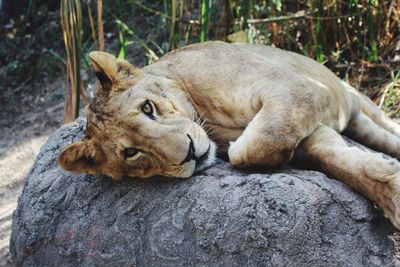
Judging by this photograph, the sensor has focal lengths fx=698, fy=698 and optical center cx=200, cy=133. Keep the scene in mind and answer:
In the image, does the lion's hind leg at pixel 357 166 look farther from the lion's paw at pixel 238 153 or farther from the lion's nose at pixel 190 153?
the lion's nose at pixel 190 153

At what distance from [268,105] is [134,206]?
0.80 m

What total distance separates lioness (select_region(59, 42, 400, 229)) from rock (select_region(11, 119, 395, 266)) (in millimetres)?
92

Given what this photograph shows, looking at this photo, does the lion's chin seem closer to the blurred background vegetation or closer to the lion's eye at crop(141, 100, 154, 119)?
the lion's eye at crop(141, 100, 154, 119)

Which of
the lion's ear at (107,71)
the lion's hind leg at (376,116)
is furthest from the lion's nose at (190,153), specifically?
the lion's hind leg at (376,116)

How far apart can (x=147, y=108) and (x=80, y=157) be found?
17.0 inches

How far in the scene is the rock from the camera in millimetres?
2900

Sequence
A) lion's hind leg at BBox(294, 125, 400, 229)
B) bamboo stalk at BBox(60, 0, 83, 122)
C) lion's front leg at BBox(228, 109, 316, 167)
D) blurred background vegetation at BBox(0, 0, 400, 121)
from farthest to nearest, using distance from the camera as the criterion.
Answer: blurred background vegetation at BBox(0, 0, 400, 121), bamboo stalk at BBox(60, 0, 83, 122), lion's front leg at BBox(228, 109, 316, 167), lion's hind leg at BBox(294, 125, 400, 229)

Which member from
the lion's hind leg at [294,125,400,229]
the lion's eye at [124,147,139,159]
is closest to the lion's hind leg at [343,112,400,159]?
the lion's hind leg at [294,125,400,229]

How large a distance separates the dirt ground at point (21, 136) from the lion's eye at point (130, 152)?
1.90 m

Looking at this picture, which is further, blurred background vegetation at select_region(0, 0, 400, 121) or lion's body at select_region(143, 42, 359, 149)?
blurred background vegetation at select_region(0, 0, 400, 121)

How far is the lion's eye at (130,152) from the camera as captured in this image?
3.28 metres

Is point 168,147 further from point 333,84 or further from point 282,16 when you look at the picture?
point 282,16

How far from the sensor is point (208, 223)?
3.04m

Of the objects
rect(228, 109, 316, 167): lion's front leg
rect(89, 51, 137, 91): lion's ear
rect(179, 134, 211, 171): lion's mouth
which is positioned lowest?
rect(179, 134, 211, 171): lion's mouth
